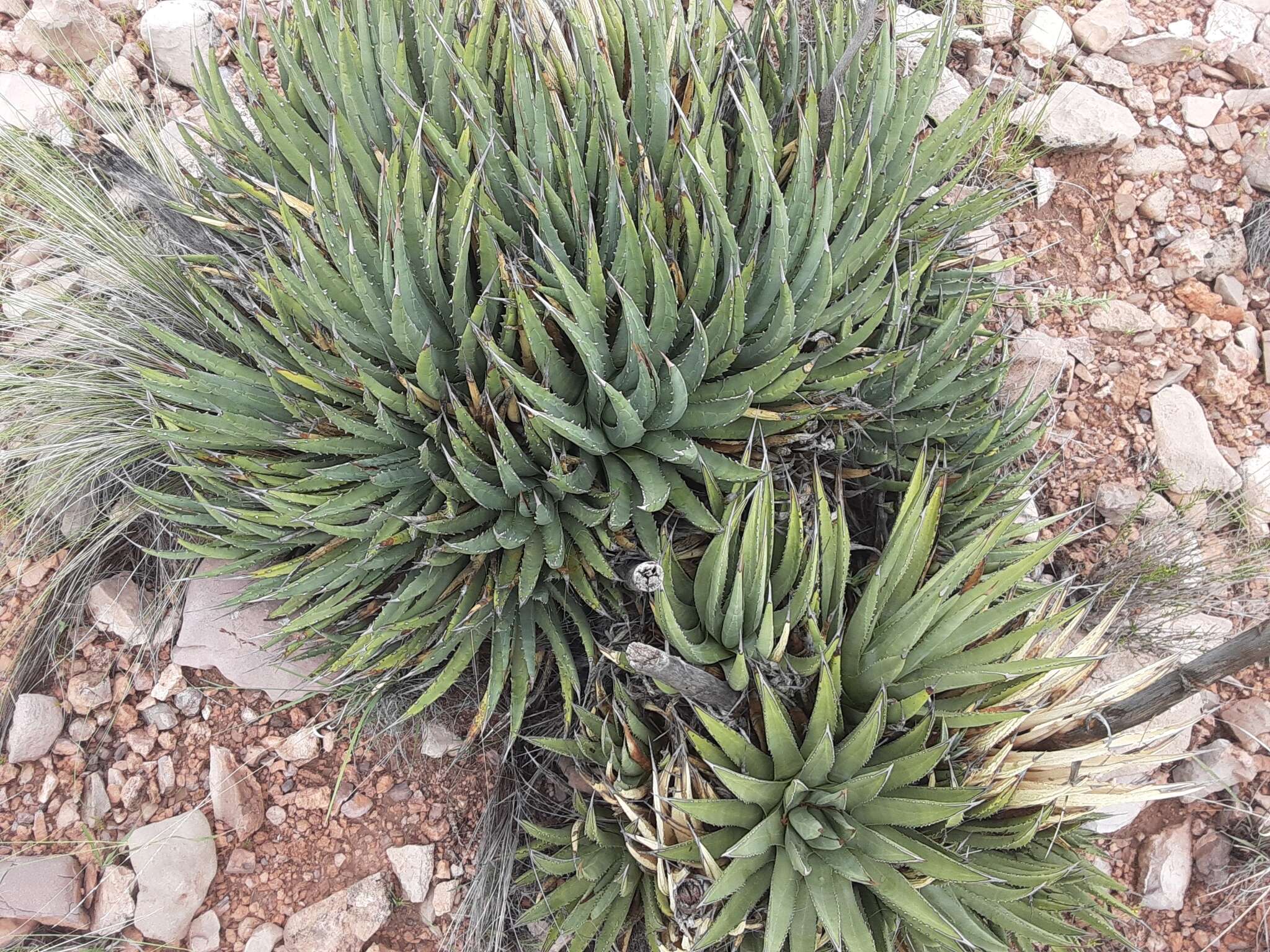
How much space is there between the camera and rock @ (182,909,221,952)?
2.36m

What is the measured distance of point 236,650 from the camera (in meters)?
2.62

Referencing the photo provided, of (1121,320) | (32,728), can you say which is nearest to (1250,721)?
(1121,320)

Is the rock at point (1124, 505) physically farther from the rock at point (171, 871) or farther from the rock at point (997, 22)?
the rock at point (171, 871)

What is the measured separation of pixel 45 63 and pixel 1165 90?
193 inches

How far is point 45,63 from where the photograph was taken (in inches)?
137

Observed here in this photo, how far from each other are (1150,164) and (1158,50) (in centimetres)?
65

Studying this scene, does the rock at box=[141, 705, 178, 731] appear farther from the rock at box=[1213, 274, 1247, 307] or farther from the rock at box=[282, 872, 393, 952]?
the rock at box=[1213, 274, 1247, 307]

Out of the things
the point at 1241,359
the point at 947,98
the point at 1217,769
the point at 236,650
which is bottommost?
the point at 1217,769

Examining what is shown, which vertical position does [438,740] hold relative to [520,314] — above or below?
below

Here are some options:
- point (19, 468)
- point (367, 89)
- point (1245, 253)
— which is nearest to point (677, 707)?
point (367, 89)

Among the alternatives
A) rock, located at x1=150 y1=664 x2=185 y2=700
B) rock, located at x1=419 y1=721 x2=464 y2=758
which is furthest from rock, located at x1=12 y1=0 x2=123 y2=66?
rock, located at x1=419 y1=721 x2=464 y2=758

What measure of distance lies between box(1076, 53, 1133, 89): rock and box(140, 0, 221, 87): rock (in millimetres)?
3806

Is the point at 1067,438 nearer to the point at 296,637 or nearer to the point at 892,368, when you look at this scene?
the point at 892,368

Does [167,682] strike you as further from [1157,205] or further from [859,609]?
[1157,205]
